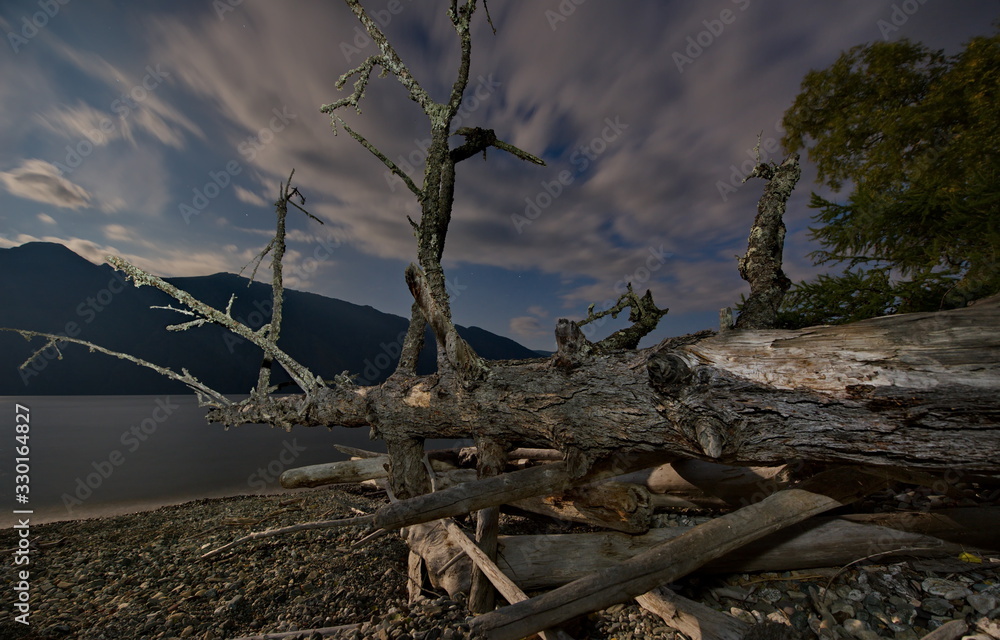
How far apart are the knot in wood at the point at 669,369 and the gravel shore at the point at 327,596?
80.8 inches

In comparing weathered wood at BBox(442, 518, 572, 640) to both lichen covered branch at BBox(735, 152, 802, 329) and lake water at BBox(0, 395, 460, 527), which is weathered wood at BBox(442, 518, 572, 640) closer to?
lichen covered branch at BBox(735, 152, 802, 329)

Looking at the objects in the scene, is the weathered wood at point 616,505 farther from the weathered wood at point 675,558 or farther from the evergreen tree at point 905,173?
the evergreen tree at point 905,173

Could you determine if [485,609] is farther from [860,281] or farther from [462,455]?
[860,281]

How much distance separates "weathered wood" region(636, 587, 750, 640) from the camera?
2.89 meters

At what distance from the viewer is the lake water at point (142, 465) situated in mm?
14344

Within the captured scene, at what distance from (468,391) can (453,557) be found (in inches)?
73.6

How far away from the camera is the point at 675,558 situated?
116 inches

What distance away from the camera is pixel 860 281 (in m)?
5.89

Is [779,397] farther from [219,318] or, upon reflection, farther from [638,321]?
[219,318]

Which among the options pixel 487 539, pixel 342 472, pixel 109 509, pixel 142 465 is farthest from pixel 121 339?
pixel 487 539

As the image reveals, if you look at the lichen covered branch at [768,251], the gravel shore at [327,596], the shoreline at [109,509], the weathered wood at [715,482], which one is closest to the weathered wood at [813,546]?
the gravel shore at [327,596]

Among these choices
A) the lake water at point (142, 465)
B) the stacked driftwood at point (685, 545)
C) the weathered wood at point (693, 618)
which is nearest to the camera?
the weathered wood at point (693, 618)

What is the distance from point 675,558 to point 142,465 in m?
29.1

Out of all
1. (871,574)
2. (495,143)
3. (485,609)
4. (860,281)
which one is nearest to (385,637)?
(485,609)
